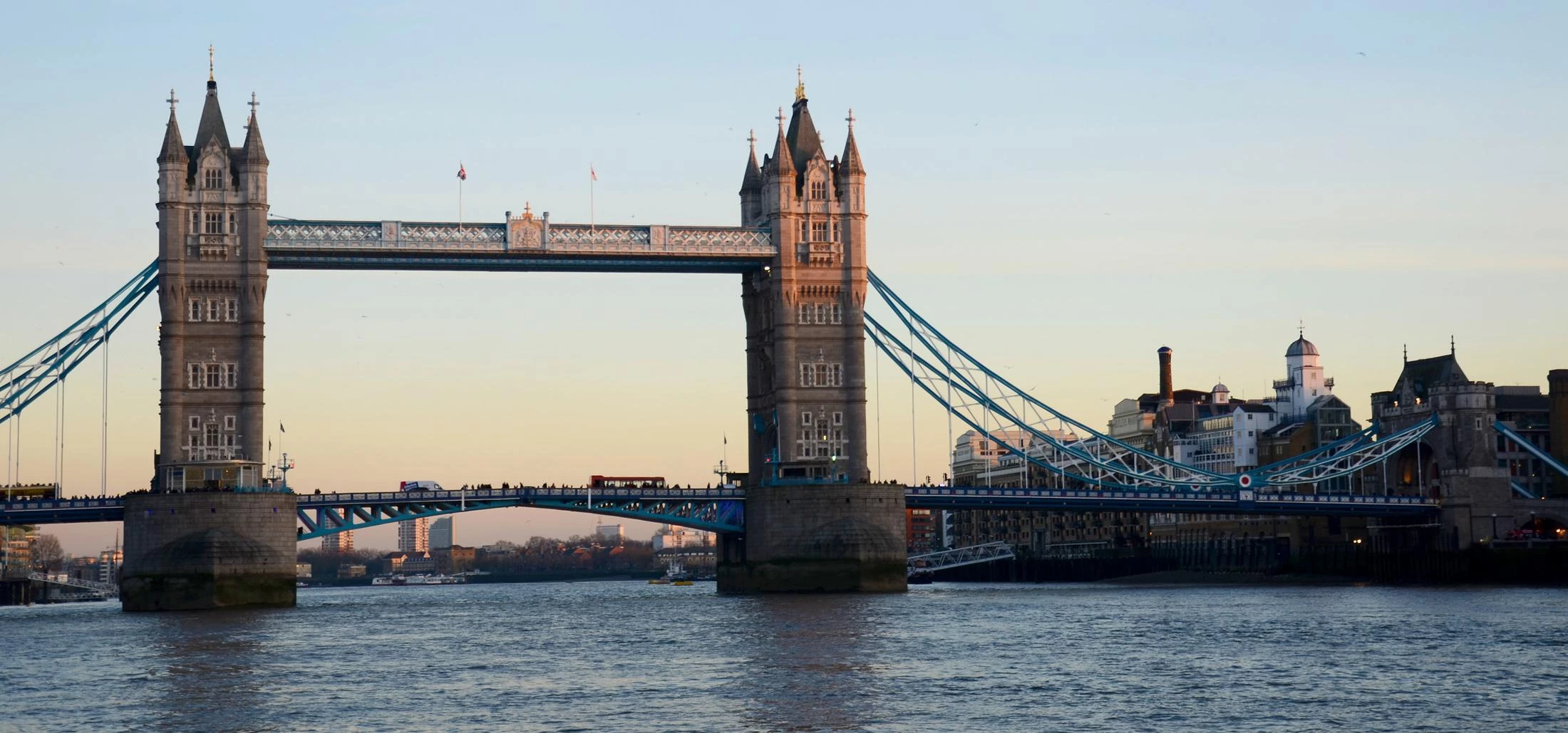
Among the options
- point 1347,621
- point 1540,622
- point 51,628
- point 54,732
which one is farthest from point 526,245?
point 54,732

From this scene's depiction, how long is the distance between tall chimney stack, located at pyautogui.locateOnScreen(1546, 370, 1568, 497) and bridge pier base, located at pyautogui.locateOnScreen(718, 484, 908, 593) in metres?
50.6

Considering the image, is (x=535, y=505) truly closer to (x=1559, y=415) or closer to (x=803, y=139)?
(x=803, y=139)

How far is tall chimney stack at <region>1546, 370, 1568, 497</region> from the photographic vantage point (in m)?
137

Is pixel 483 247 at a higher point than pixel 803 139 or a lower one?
lower

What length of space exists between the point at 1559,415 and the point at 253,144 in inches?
3262

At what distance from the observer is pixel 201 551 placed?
99.2 metres

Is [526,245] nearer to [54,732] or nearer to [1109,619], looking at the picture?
[1109,619]

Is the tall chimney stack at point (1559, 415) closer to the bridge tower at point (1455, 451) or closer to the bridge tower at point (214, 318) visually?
the bridge tower at point (1455, 451)

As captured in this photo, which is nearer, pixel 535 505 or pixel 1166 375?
pixel 535 505

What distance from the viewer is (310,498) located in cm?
10638

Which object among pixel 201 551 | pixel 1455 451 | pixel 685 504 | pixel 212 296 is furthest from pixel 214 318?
pixel 1455 451

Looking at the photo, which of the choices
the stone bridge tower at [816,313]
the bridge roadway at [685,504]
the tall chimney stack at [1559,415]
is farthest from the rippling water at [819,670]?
the tall chimney stack at [1559,415]

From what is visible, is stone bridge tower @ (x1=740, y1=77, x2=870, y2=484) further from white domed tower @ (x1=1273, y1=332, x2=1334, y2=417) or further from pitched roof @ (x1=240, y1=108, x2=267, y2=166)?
white domed tower @ (x1=1273, y1=332, x2=1334, y2=417)

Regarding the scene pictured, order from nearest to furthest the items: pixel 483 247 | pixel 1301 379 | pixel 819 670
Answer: pixel 819 670
pixel 483 247
pixel 1301 379
